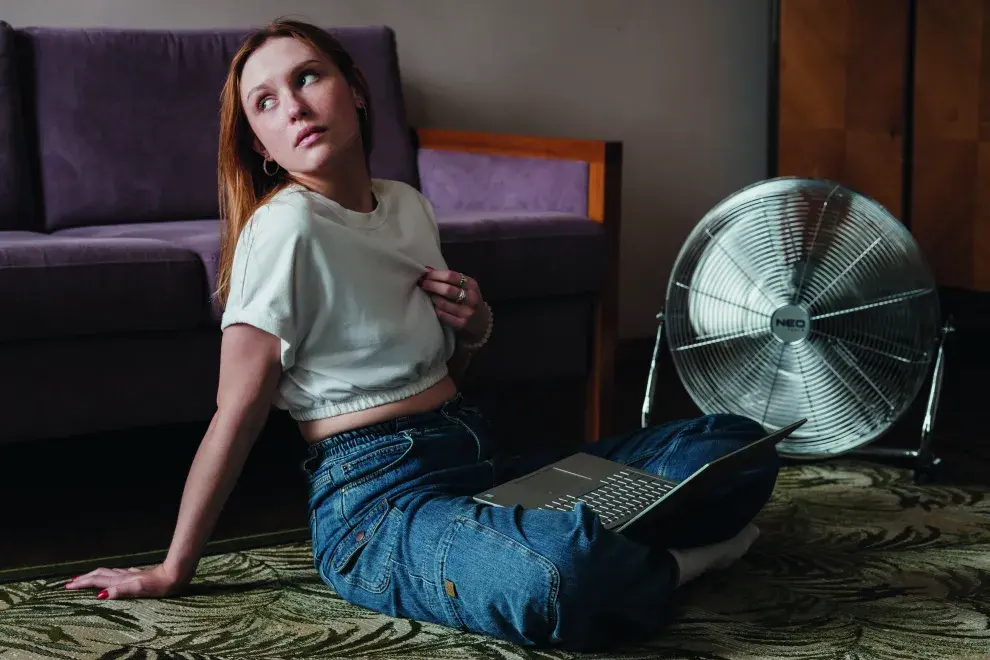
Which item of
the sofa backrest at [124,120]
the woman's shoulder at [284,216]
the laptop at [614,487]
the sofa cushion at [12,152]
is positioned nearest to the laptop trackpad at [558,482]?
the laptop at [614,487]

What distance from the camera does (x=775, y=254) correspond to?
2.07m

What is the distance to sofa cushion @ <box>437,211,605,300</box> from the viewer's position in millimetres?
2217

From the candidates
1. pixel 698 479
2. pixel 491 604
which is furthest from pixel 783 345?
pixel 491 604

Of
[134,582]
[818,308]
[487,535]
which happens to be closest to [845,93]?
[818,308]

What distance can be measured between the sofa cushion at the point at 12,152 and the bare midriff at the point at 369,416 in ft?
4.03

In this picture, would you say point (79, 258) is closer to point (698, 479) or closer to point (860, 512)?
point (698, 479)

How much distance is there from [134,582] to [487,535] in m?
0.50

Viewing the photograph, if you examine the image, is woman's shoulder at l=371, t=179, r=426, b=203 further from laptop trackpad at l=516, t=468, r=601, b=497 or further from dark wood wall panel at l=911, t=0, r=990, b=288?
dark wood wall panel at l=911, t=0, r=990, b=288

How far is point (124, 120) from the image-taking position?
101 inches

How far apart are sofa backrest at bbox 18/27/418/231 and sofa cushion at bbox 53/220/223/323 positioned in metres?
0.07

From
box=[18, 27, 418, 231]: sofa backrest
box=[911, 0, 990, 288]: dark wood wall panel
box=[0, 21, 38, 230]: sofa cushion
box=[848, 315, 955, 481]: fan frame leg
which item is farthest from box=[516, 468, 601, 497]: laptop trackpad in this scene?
box=[911, 0, 990, 288]: dark wood wall panel

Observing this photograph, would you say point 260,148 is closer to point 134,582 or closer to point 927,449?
point 134,582

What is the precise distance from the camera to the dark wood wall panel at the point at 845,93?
323cm

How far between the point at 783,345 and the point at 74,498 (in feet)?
4.39
